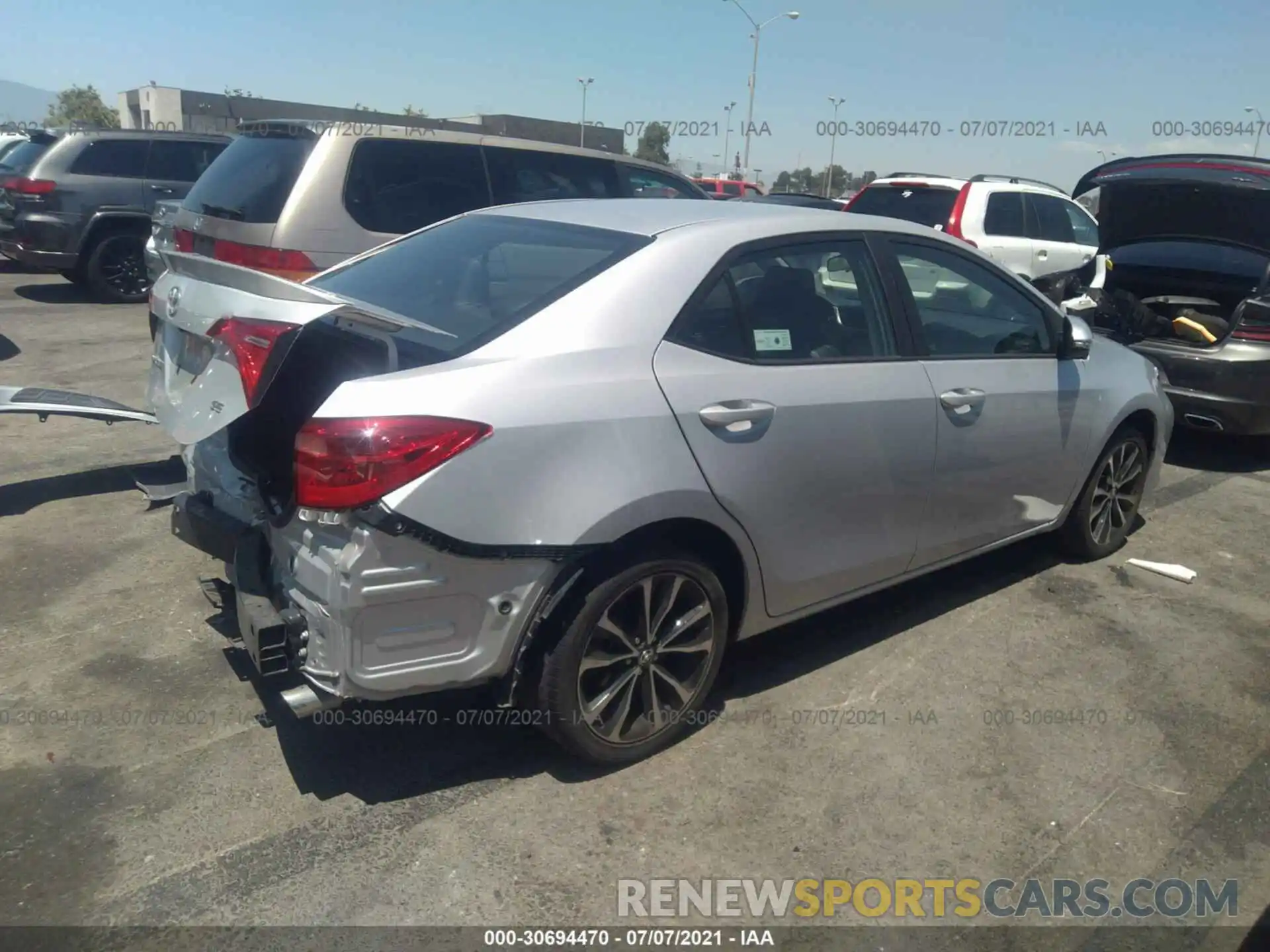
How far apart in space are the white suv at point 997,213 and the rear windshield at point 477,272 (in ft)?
21.5

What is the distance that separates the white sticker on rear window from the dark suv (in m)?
10.4

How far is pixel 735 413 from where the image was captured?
3.12m

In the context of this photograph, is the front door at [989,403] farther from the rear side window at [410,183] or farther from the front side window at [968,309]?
the rear side window at [410,183]

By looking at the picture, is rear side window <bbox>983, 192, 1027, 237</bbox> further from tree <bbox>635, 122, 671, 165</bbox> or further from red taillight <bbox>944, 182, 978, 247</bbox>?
tree <bbox>635, 122, 671, 165</bbox>

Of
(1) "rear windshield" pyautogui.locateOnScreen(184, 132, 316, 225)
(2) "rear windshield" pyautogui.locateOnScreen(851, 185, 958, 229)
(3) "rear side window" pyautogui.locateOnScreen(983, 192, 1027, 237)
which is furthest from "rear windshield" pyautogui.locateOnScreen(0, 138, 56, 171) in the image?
(3) "rear side window" pyautogui.locateOnScreen(983, 192, 1027, 237)

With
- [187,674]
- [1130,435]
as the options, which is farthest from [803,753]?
[1130,435]

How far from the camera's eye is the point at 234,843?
276 cm

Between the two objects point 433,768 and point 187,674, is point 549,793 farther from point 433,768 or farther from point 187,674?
point 187,674

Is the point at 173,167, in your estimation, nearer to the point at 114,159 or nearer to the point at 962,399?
the point at 114,159

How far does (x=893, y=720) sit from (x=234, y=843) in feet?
7.13

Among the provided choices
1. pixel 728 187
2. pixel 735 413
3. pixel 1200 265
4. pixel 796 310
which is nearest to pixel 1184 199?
pixel 1200 265

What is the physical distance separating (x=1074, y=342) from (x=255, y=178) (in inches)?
187

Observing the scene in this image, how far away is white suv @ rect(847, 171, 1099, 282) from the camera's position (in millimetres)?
9914

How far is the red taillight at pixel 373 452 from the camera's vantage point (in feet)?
8.38
